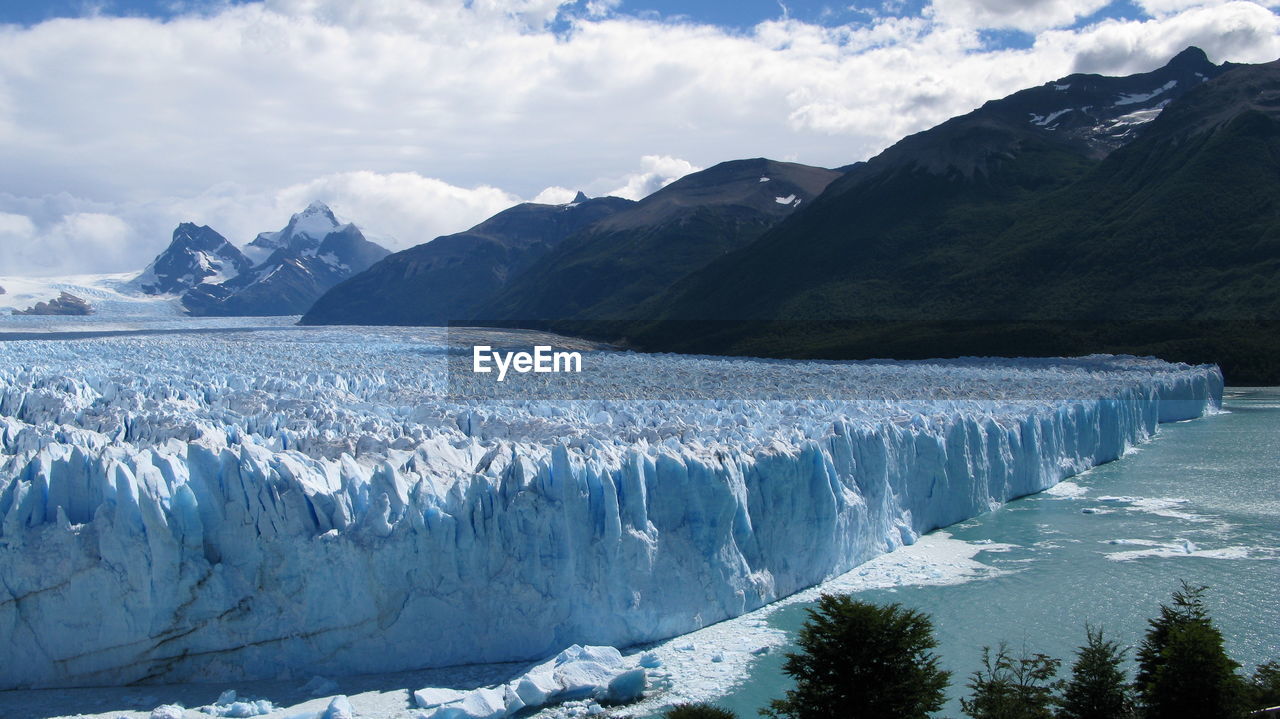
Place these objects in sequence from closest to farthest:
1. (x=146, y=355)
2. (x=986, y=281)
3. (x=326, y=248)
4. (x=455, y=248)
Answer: (x=146, y=355), (x=986, y=281), (x=455, y=248), (x=326, y=248)

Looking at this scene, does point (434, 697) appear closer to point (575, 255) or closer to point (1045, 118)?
point (1045, 118)

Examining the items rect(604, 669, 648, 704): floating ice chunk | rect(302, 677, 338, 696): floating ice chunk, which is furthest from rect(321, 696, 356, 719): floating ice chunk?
rect(604, 669, 648, 704): floating ice chunk

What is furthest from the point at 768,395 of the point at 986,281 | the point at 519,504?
the point at 986,281

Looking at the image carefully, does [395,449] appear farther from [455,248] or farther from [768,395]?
[455,248]

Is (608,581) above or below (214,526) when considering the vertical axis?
below

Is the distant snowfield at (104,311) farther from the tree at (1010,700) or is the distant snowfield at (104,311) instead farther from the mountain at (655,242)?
the tree at (1010,700)

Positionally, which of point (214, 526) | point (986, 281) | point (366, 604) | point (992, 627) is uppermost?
point (986, 281)
